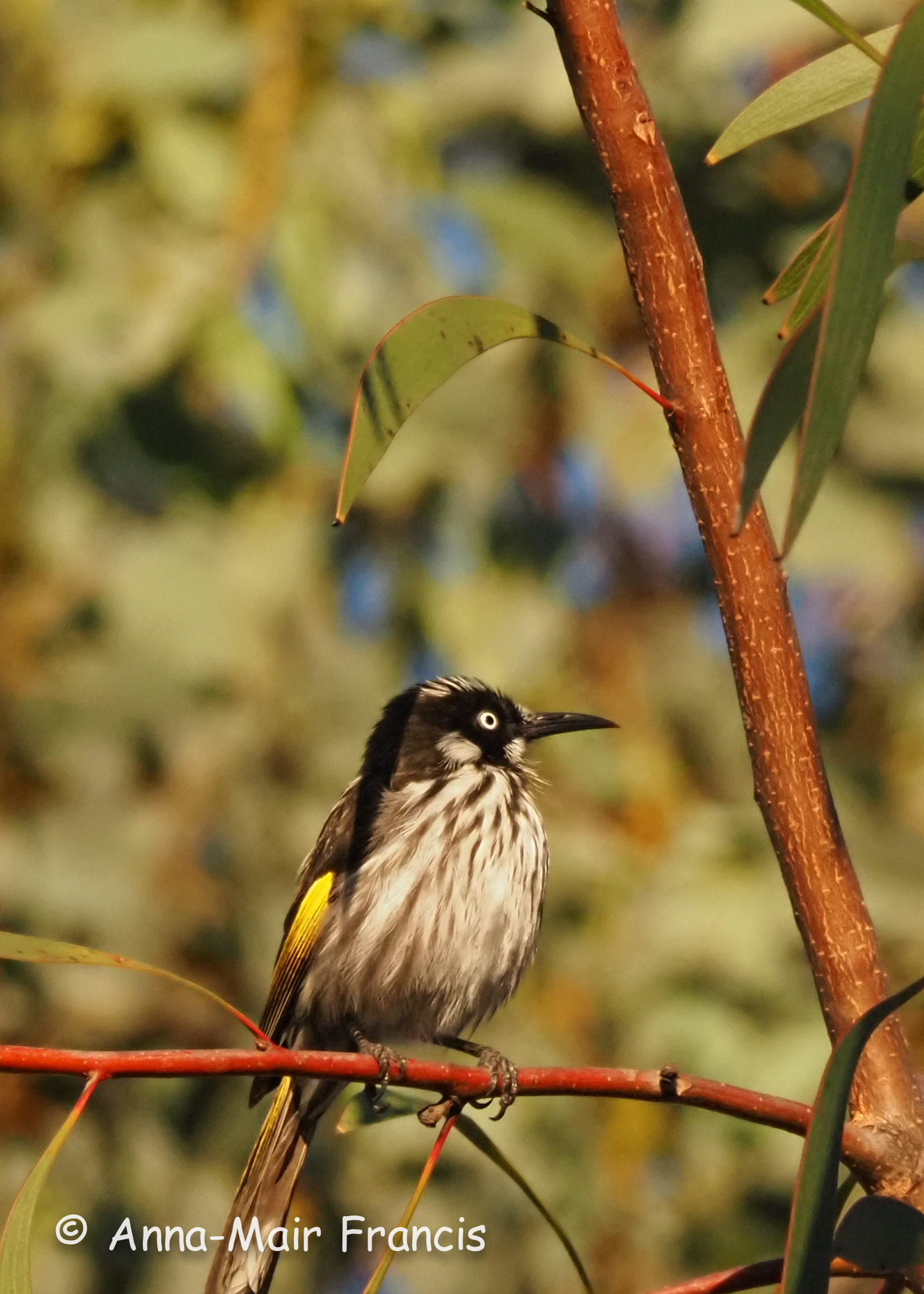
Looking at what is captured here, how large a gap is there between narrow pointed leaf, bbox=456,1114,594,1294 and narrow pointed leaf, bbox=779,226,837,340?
1.28m

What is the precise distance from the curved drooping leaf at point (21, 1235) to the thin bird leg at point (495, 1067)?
60 cm

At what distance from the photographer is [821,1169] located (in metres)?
1.75

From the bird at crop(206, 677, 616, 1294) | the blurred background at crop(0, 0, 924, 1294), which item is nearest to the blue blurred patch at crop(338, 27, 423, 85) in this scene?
the blurred background at crop(0, 0, 924, 1294)

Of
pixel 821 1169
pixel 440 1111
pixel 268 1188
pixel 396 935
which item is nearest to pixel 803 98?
pixel 821 1169

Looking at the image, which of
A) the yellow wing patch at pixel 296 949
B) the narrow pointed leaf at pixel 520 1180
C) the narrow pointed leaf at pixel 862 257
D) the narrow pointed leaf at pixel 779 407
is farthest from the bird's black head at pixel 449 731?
the narrow pointed leaf at pixel 862 257

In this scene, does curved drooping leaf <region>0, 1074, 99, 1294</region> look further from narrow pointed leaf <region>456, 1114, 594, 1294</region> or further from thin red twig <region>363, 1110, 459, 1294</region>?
narrow pointed leaf <region>456, 1114, 594, 1294</region>

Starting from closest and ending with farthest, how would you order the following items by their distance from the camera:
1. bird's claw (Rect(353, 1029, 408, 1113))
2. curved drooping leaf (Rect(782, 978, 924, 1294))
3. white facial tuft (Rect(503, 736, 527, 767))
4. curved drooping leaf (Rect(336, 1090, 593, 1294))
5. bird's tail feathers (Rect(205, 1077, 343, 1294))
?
curved drooping leaf (Rect(782, 978, 924, 1294))
bird's claw (Rect(353, 1029, 408, 1113))
curved drooping leaf (Rect(336, 1090, 593, 1294))
bird's tail feathers (Rect(205, 1077, 343, 1294))
white facial tuft (Rect(503, 736, 527, 767))

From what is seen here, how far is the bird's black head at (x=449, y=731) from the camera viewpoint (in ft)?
15.6

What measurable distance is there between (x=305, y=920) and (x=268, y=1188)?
0.72m

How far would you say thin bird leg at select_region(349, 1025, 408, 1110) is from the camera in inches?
85.5

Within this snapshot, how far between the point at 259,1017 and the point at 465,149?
10.6 ft

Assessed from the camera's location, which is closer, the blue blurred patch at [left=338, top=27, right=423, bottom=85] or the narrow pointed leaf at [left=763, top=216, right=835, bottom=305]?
the narrow pointed leaf at [left=763, top=216, right=835, bottom=305]

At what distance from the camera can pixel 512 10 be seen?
5.54 metres

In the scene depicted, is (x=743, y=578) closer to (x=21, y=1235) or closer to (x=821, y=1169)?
(x=821, y=1169)
